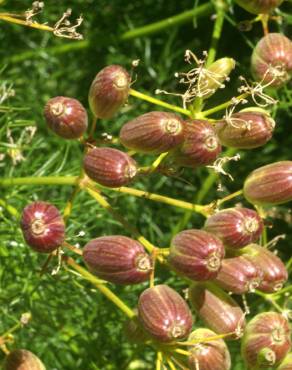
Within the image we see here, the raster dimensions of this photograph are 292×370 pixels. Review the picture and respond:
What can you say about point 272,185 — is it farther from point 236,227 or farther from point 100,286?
point 100,286

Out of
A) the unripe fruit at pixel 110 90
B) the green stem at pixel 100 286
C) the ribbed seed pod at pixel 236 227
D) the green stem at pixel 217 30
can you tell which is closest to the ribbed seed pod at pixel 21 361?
the green stem at pixel 100 286

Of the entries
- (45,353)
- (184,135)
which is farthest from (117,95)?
(45,353)

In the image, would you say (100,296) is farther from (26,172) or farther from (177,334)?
(177,334)

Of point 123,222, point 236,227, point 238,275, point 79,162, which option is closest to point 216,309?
point 238,275

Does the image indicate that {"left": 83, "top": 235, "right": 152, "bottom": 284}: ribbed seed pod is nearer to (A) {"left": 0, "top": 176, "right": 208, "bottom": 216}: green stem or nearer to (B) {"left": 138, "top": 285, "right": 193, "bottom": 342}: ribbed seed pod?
(B) {"left": 138, "top": 285, "right": 193, "bottom": 342}: ribbed seed pod

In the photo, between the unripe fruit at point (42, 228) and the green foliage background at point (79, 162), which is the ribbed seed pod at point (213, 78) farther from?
the green foliage background at point (79, 162)

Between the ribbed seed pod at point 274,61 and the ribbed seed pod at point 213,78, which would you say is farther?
the ribbed seed pod at point 274,61
